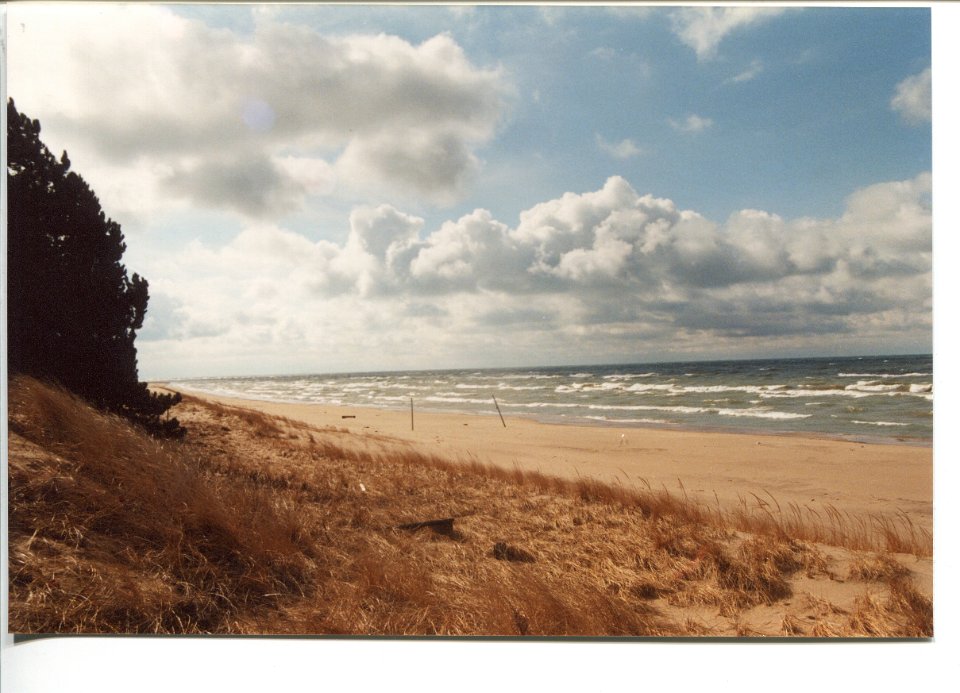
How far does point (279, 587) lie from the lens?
2.88m

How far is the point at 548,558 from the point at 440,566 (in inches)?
30.7

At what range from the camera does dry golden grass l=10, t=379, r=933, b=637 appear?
2.70m

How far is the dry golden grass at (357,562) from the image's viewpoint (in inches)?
106

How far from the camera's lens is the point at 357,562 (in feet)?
10.2

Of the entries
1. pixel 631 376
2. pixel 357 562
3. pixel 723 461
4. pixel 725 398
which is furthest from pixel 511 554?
pixel 631 376

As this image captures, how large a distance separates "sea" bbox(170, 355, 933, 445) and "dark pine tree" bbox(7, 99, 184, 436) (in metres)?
2.24

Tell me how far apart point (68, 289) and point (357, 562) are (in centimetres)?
334

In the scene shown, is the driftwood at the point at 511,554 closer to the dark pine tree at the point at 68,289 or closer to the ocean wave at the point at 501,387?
the dark pine tree at the point at 68,289

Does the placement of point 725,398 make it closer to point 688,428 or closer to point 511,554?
point 688,428

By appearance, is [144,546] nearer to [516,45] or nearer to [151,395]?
[151,395]

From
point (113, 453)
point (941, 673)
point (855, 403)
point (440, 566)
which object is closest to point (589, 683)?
point (440, 566)

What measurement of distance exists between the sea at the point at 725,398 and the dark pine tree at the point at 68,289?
224 cm

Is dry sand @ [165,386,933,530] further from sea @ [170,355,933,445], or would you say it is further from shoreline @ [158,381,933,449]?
sea @ [170,355,933,445]

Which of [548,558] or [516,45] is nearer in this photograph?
[548,558]
